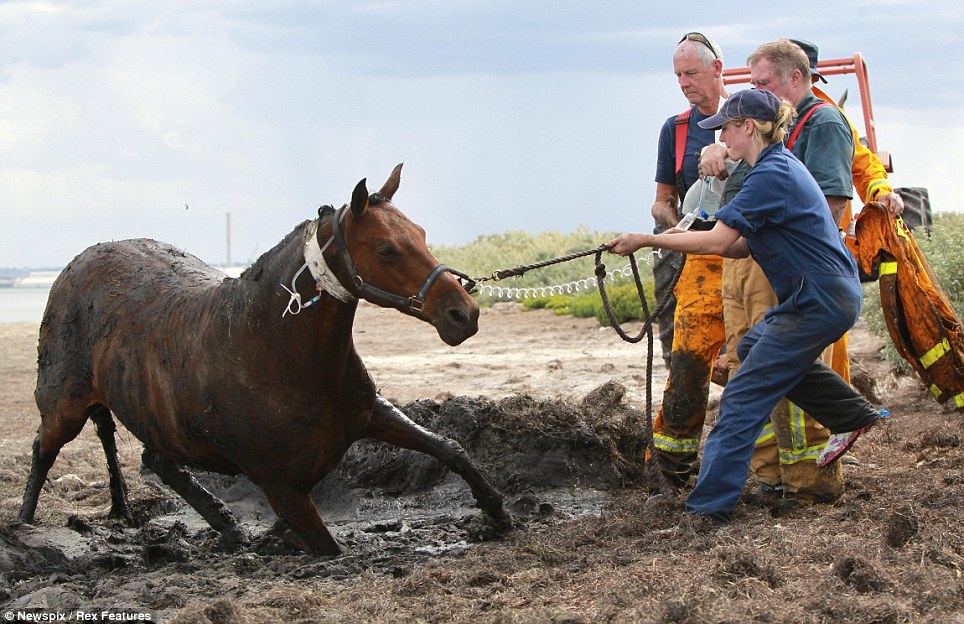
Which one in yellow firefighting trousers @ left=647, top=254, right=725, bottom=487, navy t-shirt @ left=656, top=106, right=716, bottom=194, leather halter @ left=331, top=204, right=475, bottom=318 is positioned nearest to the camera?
leather halter @ left=331, top=204, right=475, bottom=318

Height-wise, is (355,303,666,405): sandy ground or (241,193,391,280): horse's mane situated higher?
(241,193,391,280): horse's mane

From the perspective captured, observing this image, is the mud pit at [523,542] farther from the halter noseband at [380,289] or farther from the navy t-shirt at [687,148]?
the navy t-shirt at [687,148]

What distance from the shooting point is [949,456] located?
261 inches

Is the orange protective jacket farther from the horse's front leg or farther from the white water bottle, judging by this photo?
the horse's front leg

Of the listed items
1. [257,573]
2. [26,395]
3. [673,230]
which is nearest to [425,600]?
[257,573]

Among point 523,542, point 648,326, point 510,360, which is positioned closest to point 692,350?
point 648,326

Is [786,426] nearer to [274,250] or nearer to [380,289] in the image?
[380,289]

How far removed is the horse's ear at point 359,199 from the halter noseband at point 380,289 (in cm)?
11

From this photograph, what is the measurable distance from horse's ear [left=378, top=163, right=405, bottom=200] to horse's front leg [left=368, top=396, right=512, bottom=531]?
1079 mm

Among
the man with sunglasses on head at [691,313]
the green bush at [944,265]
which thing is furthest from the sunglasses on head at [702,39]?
the green bush at [944,265]

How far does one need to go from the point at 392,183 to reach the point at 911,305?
9.42ft

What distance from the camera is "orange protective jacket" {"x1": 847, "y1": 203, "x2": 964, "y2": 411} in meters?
5.88

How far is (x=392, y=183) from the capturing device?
521 cm

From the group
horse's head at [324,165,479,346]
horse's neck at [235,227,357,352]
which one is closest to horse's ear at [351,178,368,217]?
horse's head at [324,165,479,346]
